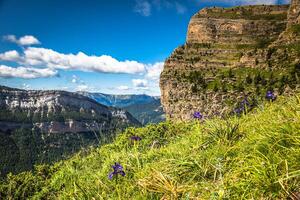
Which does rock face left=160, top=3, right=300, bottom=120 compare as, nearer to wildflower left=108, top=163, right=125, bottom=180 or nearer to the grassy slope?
the grassy slope

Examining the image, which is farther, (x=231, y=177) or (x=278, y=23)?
(x=278, y=23)

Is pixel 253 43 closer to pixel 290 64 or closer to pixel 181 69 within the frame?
pixel 181 69

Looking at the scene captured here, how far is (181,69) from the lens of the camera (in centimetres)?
17200

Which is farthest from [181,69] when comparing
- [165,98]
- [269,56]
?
[269,56]

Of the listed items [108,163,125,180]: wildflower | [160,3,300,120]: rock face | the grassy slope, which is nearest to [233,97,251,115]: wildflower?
the grassy slope

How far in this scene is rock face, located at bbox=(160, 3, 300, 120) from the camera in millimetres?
121275

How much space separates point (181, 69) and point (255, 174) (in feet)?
556

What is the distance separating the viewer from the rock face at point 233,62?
398 feet

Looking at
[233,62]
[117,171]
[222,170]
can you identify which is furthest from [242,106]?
[233,62]

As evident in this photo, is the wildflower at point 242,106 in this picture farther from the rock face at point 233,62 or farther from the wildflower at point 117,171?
the rock face at point 233,62

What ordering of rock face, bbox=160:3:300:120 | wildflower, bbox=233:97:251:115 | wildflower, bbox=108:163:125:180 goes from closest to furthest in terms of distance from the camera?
wildflower, bbox=108:163:125:180, wildflower, bbox=233:97:251:115, rock face, bbox=160:3:300:120

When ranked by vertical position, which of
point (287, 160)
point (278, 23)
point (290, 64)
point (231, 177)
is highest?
point (278, 23)

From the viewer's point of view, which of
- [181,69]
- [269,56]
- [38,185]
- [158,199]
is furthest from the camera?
[181,69]

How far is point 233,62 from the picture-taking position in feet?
538
